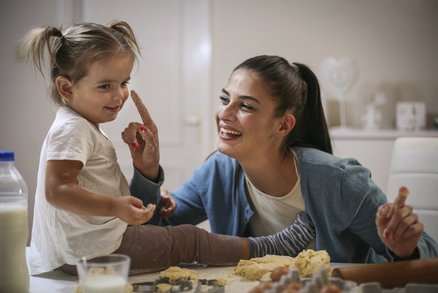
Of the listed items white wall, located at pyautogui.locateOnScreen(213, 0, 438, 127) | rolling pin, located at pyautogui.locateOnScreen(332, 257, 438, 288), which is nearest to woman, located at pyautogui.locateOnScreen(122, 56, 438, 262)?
rolling pin, located at pyautogui.locateOnScreen(332, 257, 438, 288)

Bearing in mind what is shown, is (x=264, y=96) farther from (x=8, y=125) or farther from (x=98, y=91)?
(x=8, y=125)

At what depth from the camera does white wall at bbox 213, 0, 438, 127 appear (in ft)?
13.0

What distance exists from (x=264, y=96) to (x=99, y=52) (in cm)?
53

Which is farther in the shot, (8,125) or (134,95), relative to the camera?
(8,125)

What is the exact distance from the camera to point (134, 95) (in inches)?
53.7

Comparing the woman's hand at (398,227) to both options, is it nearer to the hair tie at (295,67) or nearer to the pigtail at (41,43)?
the hair tie at (295,67)

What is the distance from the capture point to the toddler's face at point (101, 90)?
4.34 ft

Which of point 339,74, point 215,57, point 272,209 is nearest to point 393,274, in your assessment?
point 272,209

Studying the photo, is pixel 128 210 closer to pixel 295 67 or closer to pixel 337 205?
pixel 337 205

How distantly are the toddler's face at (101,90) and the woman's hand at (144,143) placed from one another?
0.07 metres

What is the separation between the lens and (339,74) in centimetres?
387

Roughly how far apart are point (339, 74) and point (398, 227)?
2755 millimetres

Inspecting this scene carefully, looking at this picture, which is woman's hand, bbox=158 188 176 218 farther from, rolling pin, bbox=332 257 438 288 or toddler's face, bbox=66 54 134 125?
rolling pin, bbox=332 257 438 288

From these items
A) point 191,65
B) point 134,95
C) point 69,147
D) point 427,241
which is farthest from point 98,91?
point 191,65
